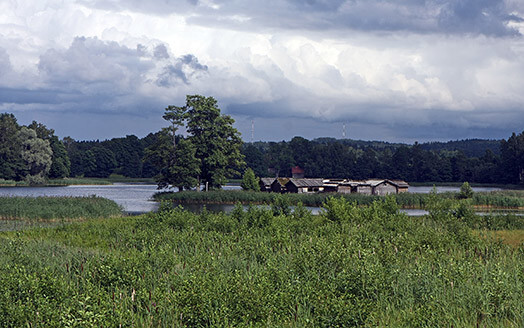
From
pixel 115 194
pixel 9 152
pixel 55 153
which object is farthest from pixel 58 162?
pixel 115 194

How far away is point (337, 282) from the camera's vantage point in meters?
12.7

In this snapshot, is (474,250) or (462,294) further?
(474,250)

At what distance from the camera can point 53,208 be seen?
133 ft

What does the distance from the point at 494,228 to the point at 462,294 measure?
17335 mm

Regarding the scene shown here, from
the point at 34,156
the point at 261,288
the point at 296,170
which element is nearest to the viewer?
the point at 261,288

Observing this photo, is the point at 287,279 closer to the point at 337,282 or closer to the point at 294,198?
the point at 337,282

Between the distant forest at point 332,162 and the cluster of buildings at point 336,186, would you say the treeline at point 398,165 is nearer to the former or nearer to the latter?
the distant forest at point 332,162

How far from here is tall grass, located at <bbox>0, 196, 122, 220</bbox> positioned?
39.3 metres

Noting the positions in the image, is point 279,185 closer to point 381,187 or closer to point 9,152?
point 381,187

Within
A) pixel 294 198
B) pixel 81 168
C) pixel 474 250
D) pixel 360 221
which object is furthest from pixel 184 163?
pixel 81 168

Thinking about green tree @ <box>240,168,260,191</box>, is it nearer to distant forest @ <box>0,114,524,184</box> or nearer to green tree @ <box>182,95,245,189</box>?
green tree @ <box>182,95,245,189</box>

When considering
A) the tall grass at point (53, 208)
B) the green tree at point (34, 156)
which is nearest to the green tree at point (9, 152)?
the green tree at point (34, 156)

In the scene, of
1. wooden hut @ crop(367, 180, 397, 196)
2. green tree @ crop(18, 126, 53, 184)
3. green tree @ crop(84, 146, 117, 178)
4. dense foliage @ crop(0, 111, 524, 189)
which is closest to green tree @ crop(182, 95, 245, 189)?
dense foliage @ crop(0, 111, 524, 189)

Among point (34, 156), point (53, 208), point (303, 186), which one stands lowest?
point (303, 186)
